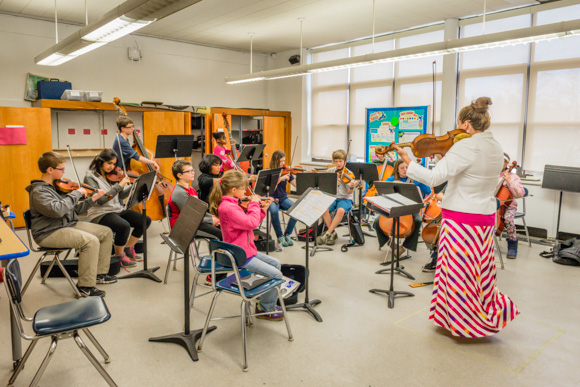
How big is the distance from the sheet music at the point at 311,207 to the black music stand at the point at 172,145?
9.99 feet

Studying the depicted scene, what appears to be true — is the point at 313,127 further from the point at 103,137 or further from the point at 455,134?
the point at 455,134

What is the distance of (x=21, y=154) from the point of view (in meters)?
5.88

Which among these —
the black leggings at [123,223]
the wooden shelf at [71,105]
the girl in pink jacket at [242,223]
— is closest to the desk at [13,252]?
the girl in pink jacket at [242,223]

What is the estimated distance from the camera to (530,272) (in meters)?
4.37

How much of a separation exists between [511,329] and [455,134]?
150 centimetres

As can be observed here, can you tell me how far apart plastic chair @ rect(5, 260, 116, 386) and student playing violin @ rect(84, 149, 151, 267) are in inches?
75.8

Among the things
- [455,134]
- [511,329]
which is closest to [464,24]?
[455,134]

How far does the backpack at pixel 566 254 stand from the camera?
4.61 m

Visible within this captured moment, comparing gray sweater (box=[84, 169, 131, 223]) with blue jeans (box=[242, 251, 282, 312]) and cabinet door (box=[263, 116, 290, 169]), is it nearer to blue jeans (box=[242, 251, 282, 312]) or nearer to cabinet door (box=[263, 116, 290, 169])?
blue jeans (box=[242, 251, 282, 312])

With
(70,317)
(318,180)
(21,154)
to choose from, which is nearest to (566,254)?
(318,180)

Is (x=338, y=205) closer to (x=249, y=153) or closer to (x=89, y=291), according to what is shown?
(x=249, y=153)

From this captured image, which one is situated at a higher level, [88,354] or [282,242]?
[88,354]

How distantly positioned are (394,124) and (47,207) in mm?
5421

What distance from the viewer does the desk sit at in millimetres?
2164
